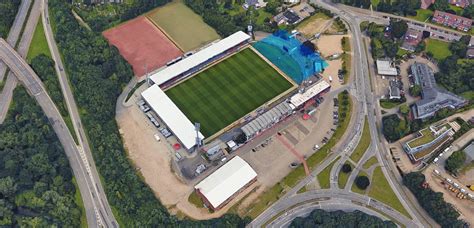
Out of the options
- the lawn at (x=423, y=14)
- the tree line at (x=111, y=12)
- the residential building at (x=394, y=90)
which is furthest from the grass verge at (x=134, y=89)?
the lawn at (x=423, y=14)

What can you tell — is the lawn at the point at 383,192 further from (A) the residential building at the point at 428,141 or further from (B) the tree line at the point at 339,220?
(A) the residential building at the point at 428,141

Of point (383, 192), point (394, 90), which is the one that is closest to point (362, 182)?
point (383, 192)

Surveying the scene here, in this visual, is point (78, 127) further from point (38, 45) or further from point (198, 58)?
point (198, 58)

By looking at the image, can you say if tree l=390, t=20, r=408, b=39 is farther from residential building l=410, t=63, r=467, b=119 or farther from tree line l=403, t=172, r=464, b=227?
tree line l=403, t=172, r=464, b=227

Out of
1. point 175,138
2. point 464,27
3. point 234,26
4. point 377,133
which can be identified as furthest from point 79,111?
point 464,27

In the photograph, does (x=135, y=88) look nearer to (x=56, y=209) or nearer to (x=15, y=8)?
(x=56, y=209)
